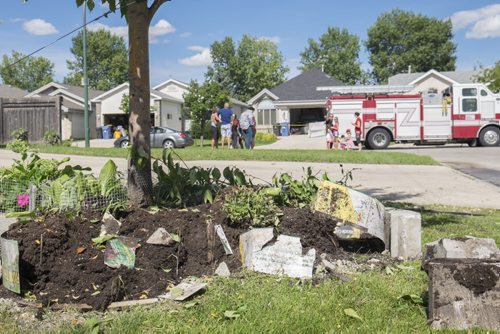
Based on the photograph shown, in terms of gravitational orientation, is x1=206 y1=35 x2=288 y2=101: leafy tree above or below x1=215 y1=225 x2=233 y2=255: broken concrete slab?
above

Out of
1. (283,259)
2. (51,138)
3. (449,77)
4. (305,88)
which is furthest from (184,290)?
(449,77)

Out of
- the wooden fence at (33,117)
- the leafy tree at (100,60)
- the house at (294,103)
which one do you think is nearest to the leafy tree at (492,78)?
the house at (294,103)

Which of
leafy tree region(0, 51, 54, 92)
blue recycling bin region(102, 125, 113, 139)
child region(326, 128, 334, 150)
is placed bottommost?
child region(326, 128, 334, 150)

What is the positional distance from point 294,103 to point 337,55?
152ft

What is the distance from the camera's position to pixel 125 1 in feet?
15.3

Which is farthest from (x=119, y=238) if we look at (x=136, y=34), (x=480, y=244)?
(x=480, y=244)

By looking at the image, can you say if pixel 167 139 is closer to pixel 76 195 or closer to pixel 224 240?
pixel 76 195

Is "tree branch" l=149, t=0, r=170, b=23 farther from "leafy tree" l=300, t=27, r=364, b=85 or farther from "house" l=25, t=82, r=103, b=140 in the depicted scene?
"leafy tree" l=300, t=27, r=364, b=85

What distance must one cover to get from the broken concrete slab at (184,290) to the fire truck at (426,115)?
2136 cm

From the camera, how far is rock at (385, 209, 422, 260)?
15.3ft

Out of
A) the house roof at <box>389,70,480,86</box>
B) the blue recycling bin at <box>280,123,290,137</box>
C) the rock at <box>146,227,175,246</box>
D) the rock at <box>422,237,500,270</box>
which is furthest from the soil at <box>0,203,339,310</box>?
the house roof at <box>389,70,480,86</box>

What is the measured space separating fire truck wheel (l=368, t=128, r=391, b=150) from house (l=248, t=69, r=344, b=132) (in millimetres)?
23987

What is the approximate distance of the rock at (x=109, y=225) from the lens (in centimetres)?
428

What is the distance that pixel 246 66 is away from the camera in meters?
83.2
